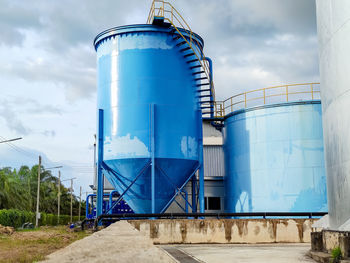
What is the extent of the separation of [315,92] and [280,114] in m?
2.15

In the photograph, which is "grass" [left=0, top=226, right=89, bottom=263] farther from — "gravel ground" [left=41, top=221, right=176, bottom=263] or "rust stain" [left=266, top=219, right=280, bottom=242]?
"rust stain" [left=266, top=219, right=280, bottom=242]

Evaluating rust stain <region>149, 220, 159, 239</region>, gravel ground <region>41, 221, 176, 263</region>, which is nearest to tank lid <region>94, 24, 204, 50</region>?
rust stain <region>149, 220, 159, 239</region>

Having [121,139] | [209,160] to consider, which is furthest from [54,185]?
[121,139]

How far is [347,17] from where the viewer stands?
7746 mm

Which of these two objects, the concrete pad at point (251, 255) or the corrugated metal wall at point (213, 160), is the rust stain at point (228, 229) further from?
the corrugated metal wall at point (213, 160)

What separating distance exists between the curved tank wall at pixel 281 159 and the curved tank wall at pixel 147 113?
3.13 metres

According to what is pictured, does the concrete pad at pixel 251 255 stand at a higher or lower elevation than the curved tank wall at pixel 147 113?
lower

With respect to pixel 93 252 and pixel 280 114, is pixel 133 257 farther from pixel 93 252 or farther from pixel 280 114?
pixel 280 114

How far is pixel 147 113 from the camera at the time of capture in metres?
21.5

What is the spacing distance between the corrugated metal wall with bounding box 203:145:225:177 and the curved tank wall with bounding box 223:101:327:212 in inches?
220

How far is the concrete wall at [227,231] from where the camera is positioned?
13.5 m

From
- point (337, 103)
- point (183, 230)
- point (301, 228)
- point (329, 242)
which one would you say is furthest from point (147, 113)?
point (329, 242)

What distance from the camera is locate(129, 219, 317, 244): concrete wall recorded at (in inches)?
531

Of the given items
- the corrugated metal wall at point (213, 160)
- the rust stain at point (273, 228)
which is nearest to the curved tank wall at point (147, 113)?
the corrugated metal wall at point (213, 160)
